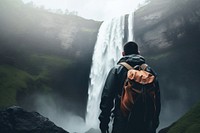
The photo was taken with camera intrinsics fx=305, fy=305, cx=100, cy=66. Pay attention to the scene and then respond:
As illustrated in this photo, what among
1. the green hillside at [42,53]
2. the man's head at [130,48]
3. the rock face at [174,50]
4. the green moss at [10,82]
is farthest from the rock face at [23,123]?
the rock face at [174,50]

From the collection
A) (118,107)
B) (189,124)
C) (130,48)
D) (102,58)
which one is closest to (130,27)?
(102,58)

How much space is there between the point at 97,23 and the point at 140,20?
13520 mm

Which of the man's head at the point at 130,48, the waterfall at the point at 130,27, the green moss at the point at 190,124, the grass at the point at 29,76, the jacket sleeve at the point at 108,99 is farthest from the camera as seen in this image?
the waterfall at the point at 130,27

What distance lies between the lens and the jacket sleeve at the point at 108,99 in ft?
18.7

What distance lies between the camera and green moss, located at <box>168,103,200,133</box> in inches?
1013

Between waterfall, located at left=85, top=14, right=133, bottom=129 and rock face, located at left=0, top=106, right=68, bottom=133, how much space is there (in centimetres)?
1988

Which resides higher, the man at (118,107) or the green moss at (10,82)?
the green moss at (10,82)

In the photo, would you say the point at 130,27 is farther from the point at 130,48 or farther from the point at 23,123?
the point at 130,48

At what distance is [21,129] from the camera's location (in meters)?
25.9

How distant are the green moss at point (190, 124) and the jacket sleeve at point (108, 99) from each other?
20769 millimetres

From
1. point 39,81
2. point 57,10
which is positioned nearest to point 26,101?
point 39,81

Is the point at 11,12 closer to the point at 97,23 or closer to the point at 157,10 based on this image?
the point at 97,23

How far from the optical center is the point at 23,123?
26.3 m

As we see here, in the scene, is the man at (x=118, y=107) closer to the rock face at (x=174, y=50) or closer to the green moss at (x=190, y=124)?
the green moss at (x=190, y=124)
